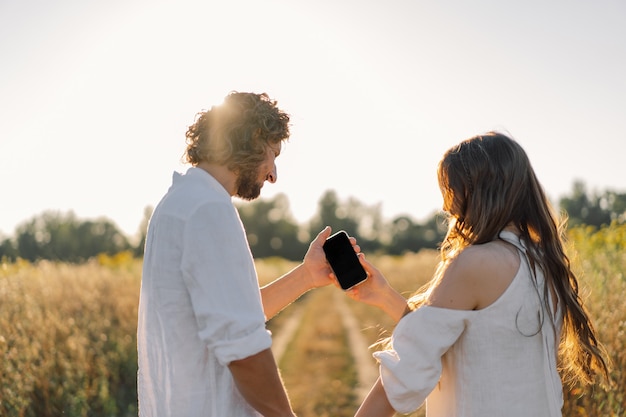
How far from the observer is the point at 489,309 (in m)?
2.16

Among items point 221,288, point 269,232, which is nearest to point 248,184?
point 221,288

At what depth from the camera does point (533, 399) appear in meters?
2.24

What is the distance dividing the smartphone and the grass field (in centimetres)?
117

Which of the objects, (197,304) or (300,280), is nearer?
(197,304)

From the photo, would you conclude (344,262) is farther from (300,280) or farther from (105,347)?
(105,347)

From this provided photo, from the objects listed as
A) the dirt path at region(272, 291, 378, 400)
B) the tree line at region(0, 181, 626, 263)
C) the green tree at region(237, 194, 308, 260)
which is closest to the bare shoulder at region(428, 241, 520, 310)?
the dirt path at region(272, 291, 378, 400)

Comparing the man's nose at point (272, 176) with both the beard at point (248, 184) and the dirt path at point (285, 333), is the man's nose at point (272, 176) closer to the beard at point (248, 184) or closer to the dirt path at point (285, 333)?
the beard at point (248, 184)

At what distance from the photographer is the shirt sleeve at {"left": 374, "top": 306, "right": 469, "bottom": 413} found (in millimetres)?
2184

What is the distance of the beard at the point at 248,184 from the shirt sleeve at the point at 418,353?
31.9 inches

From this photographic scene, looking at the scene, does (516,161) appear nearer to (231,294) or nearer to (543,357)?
(543,357)

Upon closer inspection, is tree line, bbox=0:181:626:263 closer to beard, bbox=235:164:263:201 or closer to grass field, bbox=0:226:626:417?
grass field, bbox=0:226:626:417

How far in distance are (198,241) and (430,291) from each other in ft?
3.08

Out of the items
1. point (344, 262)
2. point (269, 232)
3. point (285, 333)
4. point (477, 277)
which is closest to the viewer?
point (477, 277)

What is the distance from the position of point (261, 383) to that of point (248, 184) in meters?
0.80
